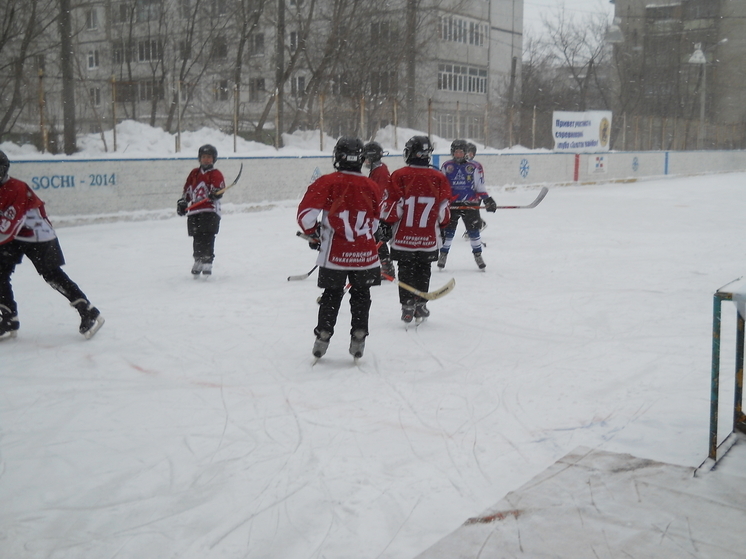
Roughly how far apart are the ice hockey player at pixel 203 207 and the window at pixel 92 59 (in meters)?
24.1

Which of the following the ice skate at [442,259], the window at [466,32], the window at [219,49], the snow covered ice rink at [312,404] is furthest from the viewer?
the window at [466,32]

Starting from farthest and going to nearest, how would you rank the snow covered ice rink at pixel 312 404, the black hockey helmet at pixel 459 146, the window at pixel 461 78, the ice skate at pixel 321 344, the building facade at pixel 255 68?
the window at pixel 461 78
the building facade at pixel 255 68
the black hockey helmet at pixel 459 146
the ice skate at pixel 321 344
the snow covered ice rink at pixel 312 404

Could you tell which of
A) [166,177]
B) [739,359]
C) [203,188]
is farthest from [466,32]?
[739,359]

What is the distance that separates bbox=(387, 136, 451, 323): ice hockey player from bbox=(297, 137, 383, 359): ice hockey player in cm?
104

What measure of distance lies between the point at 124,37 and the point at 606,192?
672 inches

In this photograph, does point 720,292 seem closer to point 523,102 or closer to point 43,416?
point 43,416

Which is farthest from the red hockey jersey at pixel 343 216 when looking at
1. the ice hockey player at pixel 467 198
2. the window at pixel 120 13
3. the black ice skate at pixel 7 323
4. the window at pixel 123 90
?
the window at pixel 120 13

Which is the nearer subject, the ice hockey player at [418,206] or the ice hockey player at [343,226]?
the ice hockey player at [343,226]

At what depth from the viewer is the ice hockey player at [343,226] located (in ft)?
15.0

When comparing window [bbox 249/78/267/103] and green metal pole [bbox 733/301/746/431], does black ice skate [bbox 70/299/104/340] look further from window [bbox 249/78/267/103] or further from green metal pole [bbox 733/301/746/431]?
window [bbox 249/78/267/103]

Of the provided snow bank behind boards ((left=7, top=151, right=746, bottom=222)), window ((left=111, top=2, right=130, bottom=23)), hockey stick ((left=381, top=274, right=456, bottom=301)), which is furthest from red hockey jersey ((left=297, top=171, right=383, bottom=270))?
window ((left=111, top=2, right=130, bottom=23))

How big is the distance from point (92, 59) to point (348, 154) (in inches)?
1165

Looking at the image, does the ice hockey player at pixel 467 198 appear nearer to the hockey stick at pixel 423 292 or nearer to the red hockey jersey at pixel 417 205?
the hockey stick at pixel 423 292

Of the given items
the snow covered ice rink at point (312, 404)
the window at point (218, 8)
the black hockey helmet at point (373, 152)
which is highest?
the window at point (218, 8)
